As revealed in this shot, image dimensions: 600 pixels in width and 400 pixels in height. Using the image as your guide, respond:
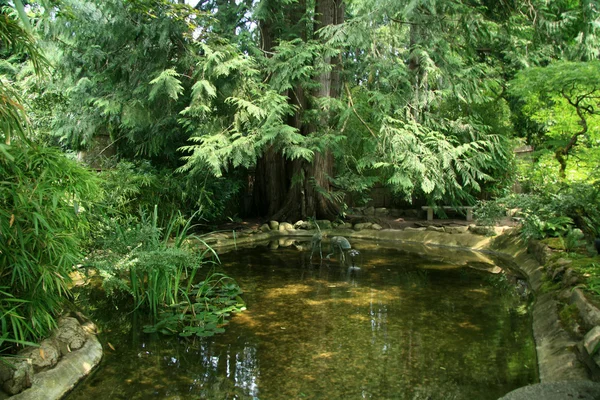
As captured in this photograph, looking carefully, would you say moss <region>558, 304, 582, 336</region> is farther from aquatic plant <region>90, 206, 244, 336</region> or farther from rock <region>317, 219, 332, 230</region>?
rock <region>317, 219, 332, 230</region>

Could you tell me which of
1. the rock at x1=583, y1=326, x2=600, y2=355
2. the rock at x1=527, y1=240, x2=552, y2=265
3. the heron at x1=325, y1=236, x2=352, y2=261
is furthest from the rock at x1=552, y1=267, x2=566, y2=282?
the heron at x1=325, y1=236, x2=352, y2=261

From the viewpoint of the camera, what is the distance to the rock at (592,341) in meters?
2.92

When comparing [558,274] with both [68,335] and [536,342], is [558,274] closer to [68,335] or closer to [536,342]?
[536,342]

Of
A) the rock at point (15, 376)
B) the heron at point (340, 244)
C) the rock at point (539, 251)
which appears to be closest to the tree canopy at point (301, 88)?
the heron at point (340, 244)

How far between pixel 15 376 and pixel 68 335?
2.38 ft

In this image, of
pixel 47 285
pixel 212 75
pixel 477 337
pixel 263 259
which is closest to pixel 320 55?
pixel 212 75

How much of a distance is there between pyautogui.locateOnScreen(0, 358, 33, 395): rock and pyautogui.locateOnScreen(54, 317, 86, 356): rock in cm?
49

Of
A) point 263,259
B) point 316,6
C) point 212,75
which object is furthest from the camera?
point 316,6

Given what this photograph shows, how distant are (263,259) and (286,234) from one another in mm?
2284

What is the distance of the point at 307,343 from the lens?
3.91 metres

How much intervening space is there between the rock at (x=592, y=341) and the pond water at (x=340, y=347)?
0.42 m

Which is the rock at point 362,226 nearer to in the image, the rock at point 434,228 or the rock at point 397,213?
the rock at point 434,228

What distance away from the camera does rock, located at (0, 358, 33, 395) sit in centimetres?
268

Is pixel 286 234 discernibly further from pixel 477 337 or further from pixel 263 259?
pixel 477 337
